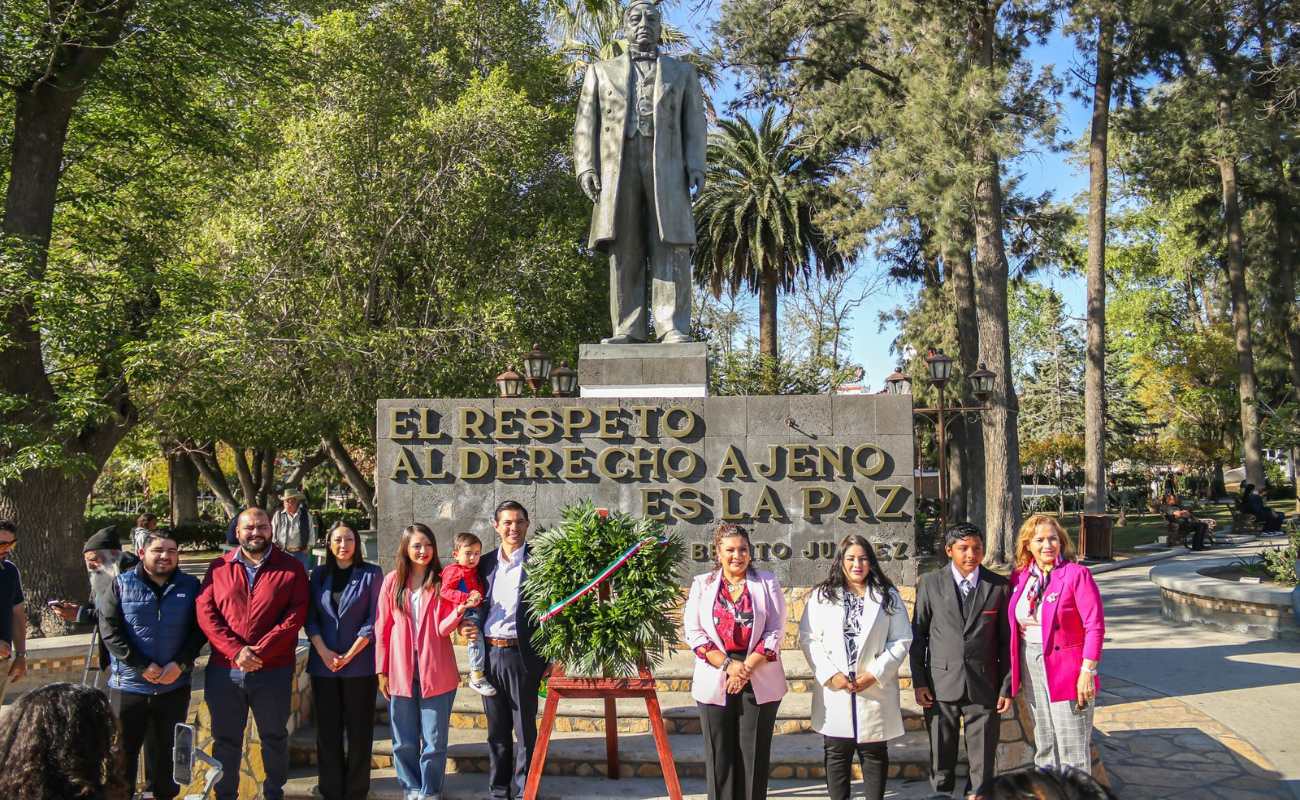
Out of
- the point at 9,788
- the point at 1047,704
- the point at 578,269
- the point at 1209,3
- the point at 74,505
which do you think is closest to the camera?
the point at 9,788

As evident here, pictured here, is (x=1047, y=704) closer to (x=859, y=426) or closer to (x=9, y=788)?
(x=859, y=426)

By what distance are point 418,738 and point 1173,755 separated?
4.77 metres

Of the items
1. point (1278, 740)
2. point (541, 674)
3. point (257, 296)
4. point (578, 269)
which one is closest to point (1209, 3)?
point (578, 269)

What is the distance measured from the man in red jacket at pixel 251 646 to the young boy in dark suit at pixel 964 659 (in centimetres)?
341

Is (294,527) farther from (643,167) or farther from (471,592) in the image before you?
(643,167)

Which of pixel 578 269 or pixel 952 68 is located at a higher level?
pixel 952 68

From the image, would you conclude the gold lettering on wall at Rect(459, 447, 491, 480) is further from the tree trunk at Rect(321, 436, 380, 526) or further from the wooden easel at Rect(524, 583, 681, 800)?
the tree trunk at Rect(321, 436, 380, 526)

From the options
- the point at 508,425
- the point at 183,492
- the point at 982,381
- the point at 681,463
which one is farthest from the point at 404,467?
the point at 183,492

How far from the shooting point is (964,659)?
5094mm

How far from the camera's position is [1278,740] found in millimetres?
6461

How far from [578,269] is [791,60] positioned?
670 centimetres

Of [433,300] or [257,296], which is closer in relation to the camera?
[257,296]

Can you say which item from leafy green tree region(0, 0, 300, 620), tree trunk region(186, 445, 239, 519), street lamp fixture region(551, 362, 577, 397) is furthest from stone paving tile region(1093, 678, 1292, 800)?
tree trunk region(186, 445, 239, 519)

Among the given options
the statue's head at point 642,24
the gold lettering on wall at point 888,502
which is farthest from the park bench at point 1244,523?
the statue's head at point 642,24
